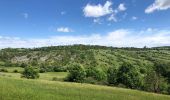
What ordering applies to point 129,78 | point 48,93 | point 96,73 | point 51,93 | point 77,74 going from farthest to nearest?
point 96,73 → point 77,74 → point 129,78 → point 51,93 → point 48,93

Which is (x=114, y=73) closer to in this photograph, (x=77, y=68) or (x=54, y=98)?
(x=77, y=68)

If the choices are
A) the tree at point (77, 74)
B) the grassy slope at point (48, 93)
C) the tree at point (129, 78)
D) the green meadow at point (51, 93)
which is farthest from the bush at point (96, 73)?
the grassy slope at point (48, 93)

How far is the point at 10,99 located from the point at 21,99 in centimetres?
95

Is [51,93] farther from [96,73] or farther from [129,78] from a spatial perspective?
[96,73]

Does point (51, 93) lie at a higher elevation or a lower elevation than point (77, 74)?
higher

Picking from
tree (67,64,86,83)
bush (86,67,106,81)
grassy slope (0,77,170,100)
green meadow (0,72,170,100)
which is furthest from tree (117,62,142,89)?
grassy slope (0,77,170,100)

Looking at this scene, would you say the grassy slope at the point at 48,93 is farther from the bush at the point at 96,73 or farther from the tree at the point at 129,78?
the bush at the point at 96,73

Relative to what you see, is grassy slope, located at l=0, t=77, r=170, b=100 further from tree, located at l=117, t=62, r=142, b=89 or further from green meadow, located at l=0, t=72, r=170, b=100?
tree, located at l=117, t=62, r=142, b=89

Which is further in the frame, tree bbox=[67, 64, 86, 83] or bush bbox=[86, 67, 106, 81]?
bush bbox=[86, 67, 106, 81]

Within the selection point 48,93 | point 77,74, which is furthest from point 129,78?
point 48,93

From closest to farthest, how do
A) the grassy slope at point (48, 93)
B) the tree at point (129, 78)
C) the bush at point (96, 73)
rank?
the grassy slope at point (48, 93)
the tree at point (129, 78)
the bush at point (96, 73)

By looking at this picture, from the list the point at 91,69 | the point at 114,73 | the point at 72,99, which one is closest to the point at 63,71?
the point at 91,69

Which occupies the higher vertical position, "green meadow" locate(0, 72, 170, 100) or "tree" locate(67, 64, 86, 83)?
"green meadow" locate(0, 72, 170, 100)

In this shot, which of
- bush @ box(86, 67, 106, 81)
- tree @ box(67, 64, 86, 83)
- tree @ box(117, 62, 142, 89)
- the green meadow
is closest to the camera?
the green meadow
